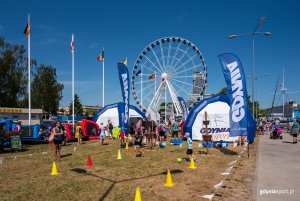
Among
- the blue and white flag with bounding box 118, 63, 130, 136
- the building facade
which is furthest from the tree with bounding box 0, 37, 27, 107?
the blue and white flag with bounding box 118, 63, 130, 136

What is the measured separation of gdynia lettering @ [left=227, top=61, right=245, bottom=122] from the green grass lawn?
2290mm

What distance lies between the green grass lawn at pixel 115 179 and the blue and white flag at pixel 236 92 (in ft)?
5.74

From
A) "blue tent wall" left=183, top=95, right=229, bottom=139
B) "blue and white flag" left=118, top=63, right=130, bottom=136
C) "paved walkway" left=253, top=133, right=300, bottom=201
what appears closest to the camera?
"paved walkway" left=253, top=133, right=300, bottom=201

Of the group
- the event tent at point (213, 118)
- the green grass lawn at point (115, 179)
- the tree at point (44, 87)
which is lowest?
the green grass lawn at point (115, 179)

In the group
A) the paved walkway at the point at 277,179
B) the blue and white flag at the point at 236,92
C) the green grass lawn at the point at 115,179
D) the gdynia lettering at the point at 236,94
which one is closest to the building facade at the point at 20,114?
the green grass lawn at the point at 115,179

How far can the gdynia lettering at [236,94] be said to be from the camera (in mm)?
14094

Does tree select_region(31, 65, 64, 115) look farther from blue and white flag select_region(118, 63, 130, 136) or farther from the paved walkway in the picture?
the paved walkway

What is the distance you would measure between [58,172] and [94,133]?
1673 cm

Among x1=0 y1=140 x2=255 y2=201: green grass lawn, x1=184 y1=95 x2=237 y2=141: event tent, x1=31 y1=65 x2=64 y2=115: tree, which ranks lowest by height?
x1=0 y1=140 x2=255 y2=201: green grass lawn

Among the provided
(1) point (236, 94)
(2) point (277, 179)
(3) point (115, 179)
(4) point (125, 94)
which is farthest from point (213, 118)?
(3) point (115, 179)

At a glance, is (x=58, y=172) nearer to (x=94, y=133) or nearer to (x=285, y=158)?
(x=285, y=158)

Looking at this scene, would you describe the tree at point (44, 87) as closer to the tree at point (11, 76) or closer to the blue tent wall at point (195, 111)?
the tree at point (11, 76)

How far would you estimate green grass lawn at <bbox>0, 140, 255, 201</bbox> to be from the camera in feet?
24.0

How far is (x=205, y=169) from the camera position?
1062 cm
